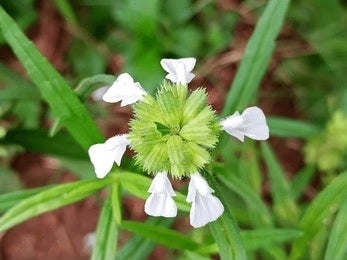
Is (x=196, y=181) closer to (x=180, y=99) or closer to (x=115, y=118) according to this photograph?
(x=180, y=99)

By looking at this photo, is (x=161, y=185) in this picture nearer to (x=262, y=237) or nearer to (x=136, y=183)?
(x=136, y=183)

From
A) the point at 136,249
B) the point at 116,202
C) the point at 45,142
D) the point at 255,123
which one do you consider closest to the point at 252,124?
the point at 255,123

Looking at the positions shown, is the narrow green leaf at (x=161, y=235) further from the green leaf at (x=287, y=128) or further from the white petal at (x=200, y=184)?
the green leaf at (x=287, y=128)

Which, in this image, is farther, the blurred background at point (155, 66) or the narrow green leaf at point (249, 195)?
the blurred background at point (155, 66)

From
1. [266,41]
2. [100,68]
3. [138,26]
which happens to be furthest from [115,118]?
[266,41]

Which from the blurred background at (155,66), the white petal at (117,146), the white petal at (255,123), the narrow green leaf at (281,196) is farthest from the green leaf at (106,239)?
the blurred background at (155,66)

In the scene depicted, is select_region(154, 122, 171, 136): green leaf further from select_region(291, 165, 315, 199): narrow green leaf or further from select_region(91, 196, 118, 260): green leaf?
select_region(291, 165, 315, 199): narrow green leaf

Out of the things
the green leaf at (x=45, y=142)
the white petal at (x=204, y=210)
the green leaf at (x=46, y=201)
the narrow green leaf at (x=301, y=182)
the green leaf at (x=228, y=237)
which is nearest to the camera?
the white petal at (x=204, y=210)
